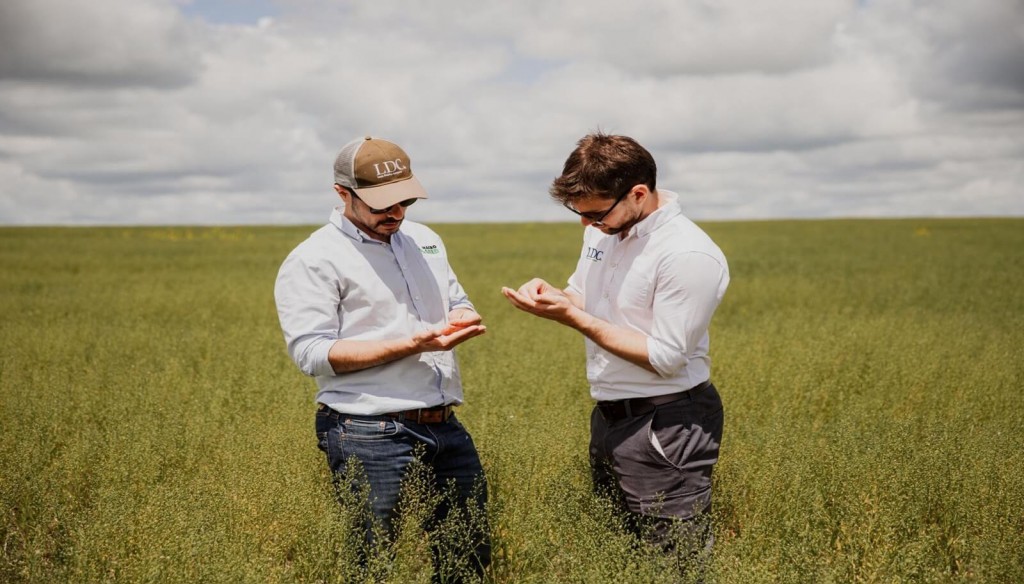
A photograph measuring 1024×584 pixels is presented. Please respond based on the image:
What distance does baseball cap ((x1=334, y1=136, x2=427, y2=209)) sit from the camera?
8.86ft

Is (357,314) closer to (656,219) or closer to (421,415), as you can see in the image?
(421,415)

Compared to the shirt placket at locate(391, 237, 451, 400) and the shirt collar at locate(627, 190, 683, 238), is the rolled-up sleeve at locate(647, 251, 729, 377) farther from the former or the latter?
the shirt placket at locate(391, 237, 451, 400)

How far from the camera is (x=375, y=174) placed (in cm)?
271

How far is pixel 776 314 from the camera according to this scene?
447 inches

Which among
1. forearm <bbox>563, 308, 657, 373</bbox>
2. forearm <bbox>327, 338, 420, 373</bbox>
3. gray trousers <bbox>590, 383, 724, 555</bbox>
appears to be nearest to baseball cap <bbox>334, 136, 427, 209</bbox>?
forearm <bbox>327, 338, 420, 373</bbox>

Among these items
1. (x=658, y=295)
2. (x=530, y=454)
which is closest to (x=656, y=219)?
(x=658, y=295)

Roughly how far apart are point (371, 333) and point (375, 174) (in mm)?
571

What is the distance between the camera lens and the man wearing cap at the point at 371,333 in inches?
105

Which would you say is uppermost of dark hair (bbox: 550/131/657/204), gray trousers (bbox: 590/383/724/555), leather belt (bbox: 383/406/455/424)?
dark hair (bbox: 550/131/657/204)

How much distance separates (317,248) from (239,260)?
71.6 ft

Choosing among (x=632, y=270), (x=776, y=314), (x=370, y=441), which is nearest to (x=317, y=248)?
(x=370, y=441)

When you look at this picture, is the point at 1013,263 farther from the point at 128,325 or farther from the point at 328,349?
the point at 328,349

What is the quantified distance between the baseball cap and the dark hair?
1.79 ft

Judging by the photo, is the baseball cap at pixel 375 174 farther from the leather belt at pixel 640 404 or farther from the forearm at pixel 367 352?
the leather belt at pixel 640 404
